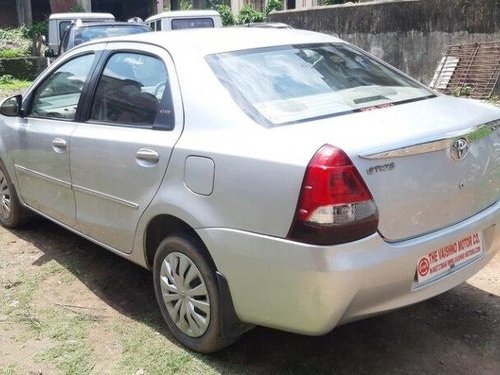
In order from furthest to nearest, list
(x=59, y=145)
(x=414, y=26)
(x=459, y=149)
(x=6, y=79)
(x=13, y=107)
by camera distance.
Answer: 1. (x=6, y=79)
2. (x=414, y=26)
3. (x=13, y=107)
4. (x=59, y=145)
5. (x=459, y=149)

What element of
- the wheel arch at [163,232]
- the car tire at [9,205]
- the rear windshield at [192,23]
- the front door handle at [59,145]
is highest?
the rear windshield at [192,23]

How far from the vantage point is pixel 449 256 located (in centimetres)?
276

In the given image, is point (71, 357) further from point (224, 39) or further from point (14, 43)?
point (14, 43)

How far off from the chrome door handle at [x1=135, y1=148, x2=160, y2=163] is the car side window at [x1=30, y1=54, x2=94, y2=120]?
2.97 ft

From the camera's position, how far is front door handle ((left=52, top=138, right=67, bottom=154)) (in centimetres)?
383

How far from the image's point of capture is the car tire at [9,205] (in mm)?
4832

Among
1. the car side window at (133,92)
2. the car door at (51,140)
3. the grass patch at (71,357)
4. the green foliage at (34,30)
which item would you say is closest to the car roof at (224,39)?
the car side window at (133,92)

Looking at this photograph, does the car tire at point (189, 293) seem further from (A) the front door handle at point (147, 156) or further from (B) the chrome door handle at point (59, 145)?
(B) the chrome door handle at point (59, 145)

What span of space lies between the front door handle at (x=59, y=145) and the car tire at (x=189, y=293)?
112 centimetres

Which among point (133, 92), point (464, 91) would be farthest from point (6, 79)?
point (133, 92)

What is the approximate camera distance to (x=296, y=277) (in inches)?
97.7

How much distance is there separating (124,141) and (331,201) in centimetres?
140

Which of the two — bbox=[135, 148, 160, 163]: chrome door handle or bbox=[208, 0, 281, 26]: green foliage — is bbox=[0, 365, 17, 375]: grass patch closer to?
bbox=[135, 148, 160, 163]: chrome door handle

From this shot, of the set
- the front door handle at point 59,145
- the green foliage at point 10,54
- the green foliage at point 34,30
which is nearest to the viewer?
the front door handle at point 59,145
